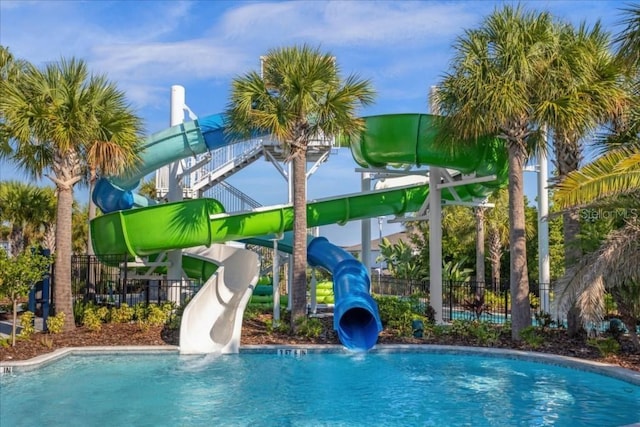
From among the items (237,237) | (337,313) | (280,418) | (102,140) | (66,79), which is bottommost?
(280,418)

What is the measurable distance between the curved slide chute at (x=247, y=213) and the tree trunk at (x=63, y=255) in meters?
1.40

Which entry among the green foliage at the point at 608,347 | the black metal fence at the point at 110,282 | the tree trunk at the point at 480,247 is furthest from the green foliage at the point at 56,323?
the tree trunk at the point at 480,247

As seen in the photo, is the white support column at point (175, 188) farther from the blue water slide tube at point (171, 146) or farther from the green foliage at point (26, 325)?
the green foliage at point (26, 325)

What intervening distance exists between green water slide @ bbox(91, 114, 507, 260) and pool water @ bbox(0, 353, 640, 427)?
3.52 m

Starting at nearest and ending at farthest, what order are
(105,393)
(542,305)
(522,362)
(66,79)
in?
(105,393), (522,362), (66,79), (542,305)

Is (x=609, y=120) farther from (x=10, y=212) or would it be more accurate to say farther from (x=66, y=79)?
(x=10, y=212)

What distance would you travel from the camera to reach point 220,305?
16.6 meters

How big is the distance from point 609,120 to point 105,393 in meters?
10.9

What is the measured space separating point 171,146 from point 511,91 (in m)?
8.97

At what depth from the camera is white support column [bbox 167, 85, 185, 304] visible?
18.7m

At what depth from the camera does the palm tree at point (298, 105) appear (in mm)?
14539

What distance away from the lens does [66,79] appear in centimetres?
1451

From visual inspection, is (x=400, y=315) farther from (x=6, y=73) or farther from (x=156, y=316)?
(x=6, y=73)

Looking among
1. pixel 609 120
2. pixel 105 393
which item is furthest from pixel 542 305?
pixel 105 393
